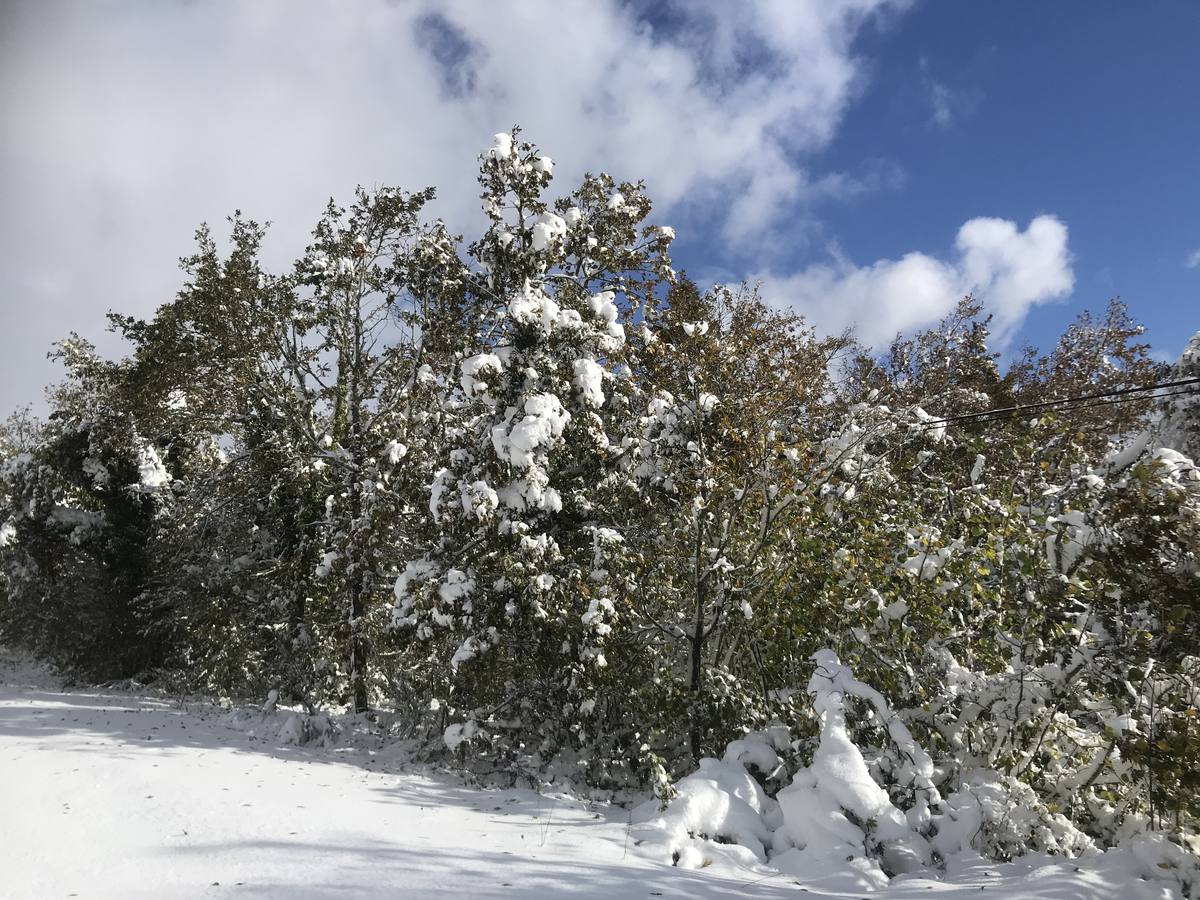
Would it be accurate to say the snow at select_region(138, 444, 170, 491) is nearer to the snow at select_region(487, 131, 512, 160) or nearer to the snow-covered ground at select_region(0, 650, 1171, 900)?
the snow-covered ground at select_region(0, 650, 1171, 900)

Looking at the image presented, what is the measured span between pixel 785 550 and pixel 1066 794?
318 centimetres

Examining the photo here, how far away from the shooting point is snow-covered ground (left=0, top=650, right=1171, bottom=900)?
4320 mm

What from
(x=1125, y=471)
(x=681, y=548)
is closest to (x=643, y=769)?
(x=681, y=548)

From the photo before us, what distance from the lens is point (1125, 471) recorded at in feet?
17.8

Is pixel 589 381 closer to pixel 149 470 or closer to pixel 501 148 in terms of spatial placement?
pixel 501 148

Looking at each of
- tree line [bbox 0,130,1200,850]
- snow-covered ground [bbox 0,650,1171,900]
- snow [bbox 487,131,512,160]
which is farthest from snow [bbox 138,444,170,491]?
snow [bbox 487,131,512,160]

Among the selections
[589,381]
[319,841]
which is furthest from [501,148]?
[319,841]

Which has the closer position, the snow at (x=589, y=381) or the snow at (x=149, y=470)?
the snow at (x=589, y=381)

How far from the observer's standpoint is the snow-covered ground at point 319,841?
4320mm

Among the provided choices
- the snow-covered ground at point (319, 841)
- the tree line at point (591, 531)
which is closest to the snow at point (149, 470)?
the tree line at point (591, 531)

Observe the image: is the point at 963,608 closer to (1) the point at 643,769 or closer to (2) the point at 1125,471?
(2) the point at 1125,471

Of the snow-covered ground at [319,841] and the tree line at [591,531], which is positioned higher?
the tree line at [591,531]

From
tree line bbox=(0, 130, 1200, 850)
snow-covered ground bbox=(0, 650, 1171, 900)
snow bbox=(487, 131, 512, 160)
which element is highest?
snow bbox=(487, 131, 512, 160)

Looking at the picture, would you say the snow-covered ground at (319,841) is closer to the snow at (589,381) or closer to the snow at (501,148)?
the snow at (589,381)
